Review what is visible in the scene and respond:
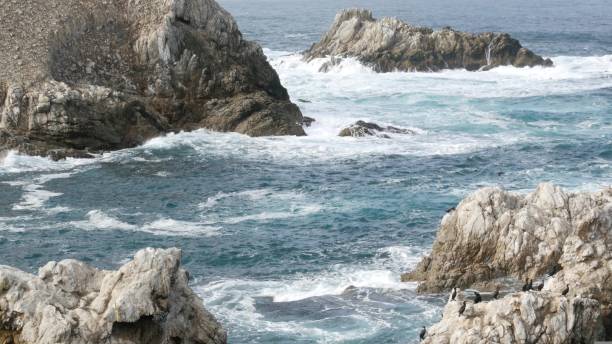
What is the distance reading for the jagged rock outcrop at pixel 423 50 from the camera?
98.6 meters

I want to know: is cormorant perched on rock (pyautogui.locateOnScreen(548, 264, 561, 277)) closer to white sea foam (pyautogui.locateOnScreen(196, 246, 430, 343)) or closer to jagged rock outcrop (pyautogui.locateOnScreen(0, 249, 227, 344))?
white sea foam (pyautogui.locateOnScreen(196, 246, 430, 343))

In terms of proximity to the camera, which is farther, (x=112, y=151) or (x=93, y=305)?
(x=112, y=151)

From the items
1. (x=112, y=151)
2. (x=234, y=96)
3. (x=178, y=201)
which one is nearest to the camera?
(x=178, y=201)

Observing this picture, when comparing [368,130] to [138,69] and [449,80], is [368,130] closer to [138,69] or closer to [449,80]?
[138,69]

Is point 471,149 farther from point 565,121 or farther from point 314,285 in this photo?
point 314,285

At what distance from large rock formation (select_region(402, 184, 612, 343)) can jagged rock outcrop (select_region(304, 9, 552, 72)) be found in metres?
60.8

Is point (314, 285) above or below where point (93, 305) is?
below

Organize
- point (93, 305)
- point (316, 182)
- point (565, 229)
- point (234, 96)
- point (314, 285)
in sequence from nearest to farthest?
point (93, 305) < point (565, 229) < point (314, 285) < point (316, 182) < point (234, 96)

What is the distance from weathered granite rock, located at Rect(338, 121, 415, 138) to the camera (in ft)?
219

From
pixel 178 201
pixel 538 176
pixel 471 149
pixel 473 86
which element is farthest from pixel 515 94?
pixel 178 201

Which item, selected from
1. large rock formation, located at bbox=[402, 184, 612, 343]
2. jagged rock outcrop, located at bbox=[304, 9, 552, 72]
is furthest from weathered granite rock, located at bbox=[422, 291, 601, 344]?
jagged rock outcrop, located at bbox=[304, 9, 552, 72]

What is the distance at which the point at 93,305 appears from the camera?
28484 millimetres

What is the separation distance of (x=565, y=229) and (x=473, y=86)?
5520cm

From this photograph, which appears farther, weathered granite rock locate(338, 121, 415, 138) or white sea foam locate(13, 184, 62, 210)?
weathered granite rock locate(338, 121, 415, 138)
